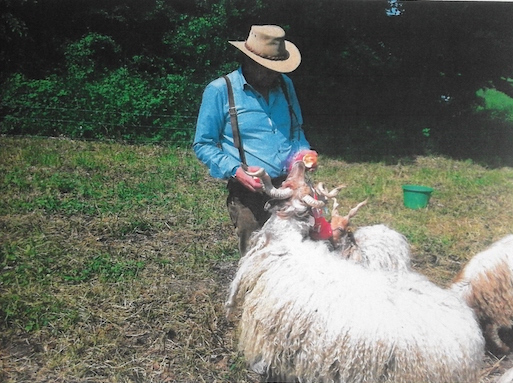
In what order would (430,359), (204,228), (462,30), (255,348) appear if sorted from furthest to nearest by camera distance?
(204,228) < (462,30) < (255,348) < (430,359)

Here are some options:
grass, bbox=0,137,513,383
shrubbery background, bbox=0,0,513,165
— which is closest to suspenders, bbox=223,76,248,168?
shrubbery background, bbox=0,0,513,165

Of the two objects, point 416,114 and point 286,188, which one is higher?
point 416,114

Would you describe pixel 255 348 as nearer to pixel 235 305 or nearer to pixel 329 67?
pixel 235 305

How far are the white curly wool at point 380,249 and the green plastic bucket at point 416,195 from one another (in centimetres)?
23

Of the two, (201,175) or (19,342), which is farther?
(201,175)

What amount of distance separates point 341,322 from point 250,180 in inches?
21.5

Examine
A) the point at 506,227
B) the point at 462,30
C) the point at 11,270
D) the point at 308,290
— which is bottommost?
the point at 11,270

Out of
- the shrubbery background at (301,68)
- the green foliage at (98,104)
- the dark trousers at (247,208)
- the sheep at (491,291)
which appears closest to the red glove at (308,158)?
the dark trousers at (247,208)

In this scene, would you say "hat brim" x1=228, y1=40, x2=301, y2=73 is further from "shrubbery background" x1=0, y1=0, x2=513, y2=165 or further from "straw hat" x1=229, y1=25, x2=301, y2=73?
"shrubbery background" x1=0, y1=0, x2=513, y2=165

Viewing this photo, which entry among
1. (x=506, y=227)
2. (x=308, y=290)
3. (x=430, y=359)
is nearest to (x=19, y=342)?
(x=308, y=290)

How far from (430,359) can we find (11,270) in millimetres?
1545

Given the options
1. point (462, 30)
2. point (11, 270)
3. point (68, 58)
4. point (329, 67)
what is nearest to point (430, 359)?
point (329, 67)

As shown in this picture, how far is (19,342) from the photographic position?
5.96 feet

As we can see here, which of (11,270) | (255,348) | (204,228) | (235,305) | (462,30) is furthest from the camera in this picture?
(204,228)
